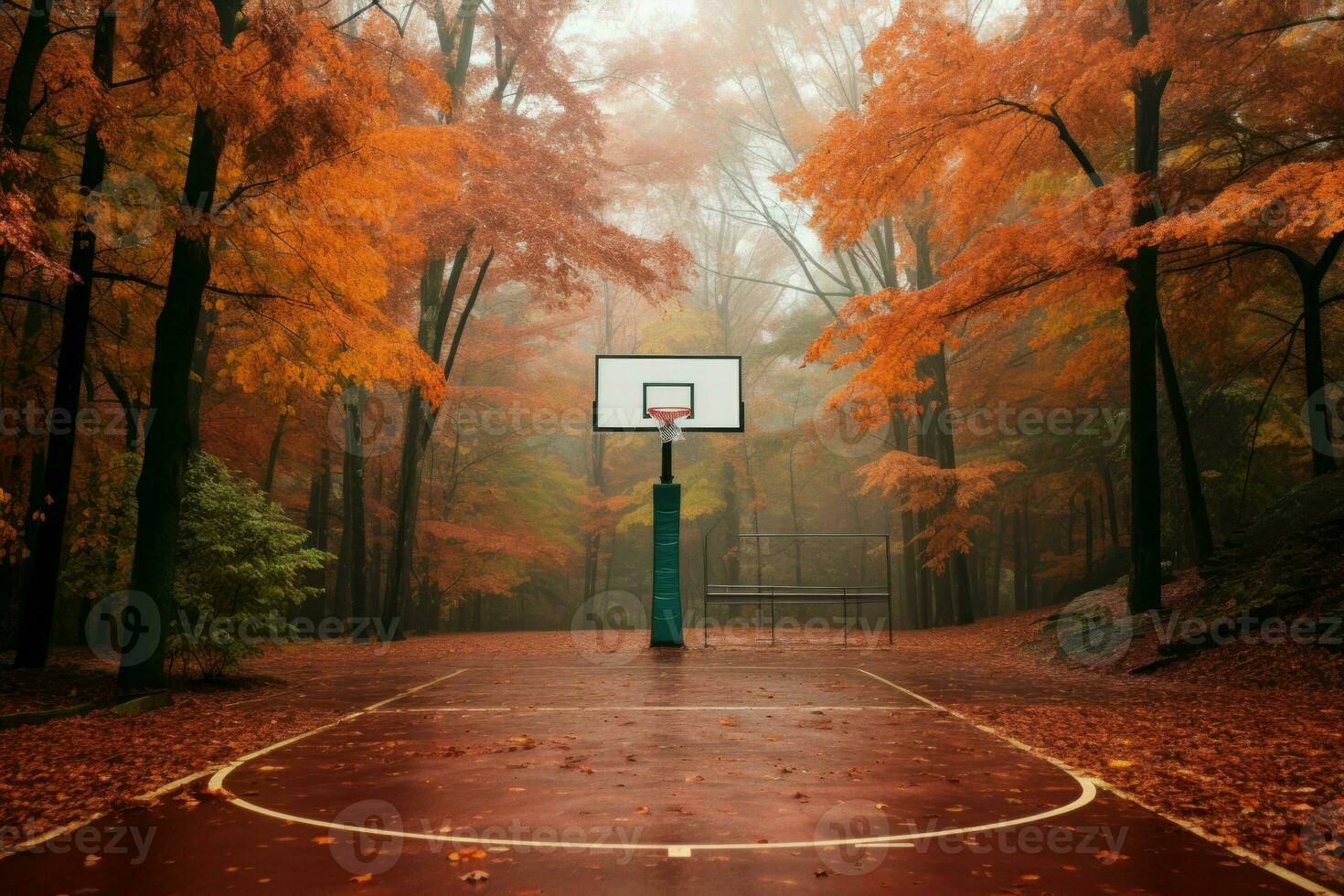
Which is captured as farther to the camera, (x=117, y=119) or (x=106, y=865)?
(x=117, y=119)

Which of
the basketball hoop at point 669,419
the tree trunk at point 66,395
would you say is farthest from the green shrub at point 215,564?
the basketball hoop at point 669,419

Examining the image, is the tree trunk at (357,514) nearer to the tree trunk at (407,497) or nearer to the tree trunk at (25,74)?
the tree trunk at (407,497)

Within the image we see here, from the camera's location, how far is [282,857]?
3291 mm

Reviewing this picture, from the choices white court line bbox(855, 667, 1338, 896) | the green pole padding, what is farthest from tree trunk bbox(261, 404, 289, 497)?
white court line bbox(855, 667, 1338, 896)

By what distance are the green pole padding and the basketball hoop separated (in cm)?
97

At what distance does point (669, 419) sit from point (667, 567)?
2335mm

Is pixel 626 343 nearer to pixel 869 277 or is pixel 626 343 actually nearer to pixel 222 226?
pixel 869 277

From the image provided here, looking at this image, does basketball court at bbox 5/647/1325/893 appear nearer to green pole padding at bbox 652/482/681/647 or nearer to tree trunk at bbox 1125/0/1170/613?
tree trunk at bbox 1125/0/1170/613

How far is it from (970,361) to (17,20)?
16.6 meters

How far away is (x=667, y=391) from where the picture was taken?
45.9 feet

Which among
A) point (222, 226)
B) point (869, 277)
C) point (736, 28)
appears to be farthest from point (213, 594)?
point (869, 277)

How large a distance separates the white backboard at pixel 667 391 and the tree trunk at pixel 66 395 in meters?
6.93

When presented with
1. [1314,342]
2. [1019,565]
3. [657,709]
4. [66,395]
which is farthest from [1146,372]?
[1019,565]

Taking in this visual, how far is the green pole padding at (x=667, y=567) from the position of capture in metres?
12.8
